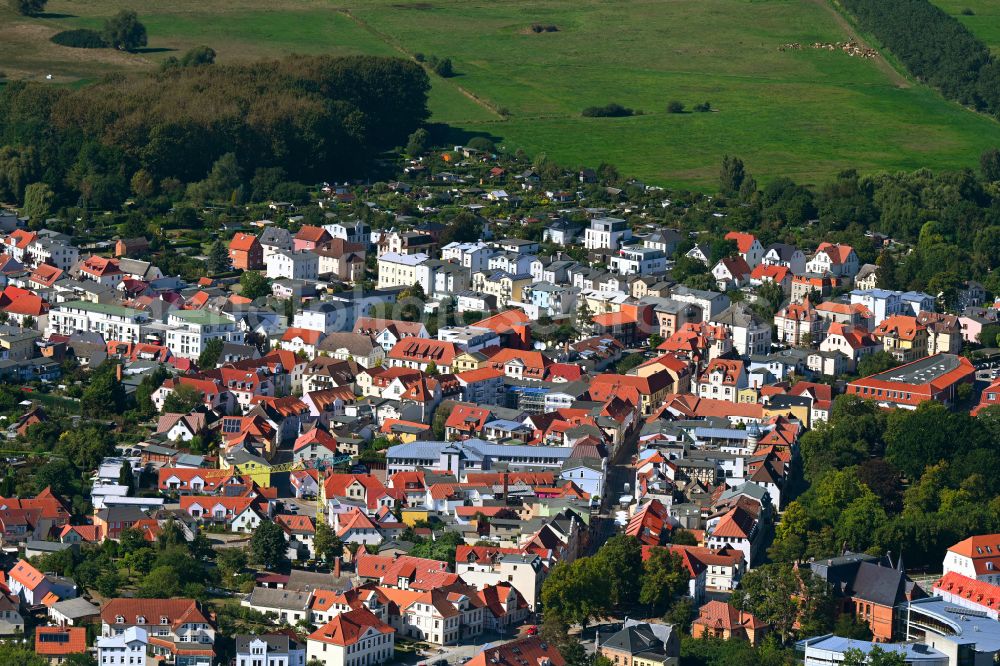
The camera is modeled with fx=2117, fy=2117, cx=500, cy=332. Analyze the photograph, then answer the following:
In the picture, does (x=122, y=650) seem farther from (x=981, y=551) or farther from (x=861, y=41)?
(x=861, y=41)

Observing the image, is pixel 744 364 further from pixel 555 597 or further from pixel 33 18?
pixel 33 18

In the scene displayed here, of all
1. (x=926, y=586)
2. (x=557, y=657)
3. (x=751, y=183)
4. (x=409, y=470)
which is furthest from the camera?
(x=751, y=183)

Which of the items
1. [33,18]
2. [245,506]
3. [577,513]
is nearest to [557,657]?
[577,513]

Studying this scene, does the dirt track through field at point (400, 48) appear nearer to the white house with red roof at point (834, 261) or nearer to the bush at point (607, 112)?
the bush at point (607, 112)

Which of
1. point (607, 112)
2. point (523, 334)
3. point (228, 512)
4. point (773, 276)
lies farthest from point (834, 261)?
point (607, 112)

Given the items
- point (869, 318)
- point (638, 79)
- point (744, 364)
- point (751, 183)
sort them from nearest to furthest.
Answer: point (744, 364), point (869, 318), point (751, 183), point (638, 79)
